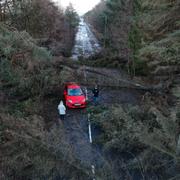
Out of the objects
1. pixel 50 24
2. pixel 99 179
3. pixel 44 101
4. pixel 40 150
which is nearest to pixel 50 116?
pixel 44 101

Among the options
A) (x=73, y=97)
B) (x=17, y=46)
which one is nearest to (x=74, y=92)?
(x=73, y=97)

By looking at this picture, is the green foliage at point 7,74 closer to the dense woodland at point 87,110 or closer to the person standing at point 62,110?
the dense woodland at point 87,110

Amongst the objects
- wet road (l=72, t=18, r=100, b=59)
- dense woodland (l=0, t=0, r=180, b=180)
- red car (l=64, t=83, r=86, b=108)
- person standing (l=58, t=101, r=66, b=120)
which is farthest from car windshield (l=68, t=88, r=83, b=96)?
wet road (l=72, t=18, r=100, b=59)

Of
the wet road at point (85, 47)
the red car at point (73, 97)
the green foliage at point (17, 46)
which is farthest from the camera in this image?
the wet road at point (85, 47)

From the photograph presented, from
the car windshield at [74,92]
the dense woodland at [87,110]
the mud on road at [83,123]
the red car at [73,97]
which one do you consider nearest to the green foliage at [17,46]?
the dense woodland at [87,110]

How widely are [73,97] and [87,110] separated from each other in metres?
1.66

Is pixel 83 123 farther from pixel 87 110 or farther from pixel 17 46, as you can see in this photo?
pixel 17 46

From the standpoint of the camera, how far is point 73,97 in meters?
17.9

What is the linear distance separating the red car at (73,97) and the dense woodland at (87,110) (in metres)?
0.97

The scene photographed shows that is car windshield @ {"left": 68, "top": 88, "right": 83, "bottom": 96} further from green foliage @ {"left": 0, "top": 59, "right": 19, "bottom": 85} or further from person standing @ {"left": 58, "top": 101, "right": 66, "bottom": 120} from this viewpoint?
green foliage @ {"left": 0, "top": 59, "right": 19, "bottom": 85}

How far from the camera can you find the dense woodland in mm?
9172

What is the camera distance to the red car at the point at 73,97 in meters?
17.4

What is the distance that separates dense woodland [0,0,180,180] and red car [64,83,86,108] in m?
0.97

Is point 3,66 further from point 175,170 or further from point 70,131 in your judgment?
point 175,170
